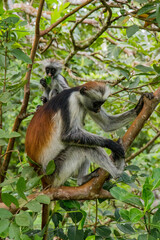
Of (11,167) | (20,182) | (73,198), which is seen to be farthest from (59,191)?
(11,167)

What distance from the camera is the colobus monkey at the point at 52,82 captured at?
466cm

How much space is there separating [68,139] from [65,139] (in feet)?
0.11

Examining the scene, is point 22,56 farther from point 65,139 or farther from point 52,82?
point 52,82

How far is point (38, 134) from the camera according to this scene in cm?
310

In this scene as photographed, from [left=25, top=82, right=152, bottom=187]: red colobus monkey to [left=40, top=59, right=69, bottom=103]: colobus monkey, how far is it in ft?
4.31

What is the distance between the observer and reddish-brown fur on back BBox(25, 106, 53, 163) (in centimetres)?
306

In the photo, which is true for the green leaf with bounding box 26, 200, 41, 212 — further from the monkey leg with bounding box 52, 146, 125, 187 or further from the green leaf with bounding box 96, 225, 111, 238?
the monkey leg with bounding box 52, 146, 125, 187

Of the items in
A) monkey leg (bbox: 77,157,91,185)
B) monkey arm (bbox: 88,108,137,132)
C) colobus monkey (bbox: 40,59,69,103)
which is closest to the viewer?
monkey leg (bbox: 77,157,91,185)

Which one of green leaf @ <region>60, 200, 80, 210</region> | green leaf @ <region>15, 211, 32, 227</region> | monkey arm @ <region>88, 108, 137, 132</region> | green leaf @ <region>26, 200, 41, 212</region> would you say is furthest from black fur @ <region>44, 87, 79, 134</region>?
green leaf @ <region>15, 211, 32, 227</region>

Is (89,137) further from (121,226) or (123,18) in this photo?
(123,18)

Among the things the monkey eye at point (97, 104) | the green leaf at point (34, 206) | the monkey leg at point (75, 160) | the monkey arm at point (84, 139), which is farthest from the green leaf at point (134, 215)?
the monkey eye at point (97, 104)

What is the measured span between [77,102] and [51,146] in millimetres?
631

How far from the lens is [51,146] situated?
124 inches

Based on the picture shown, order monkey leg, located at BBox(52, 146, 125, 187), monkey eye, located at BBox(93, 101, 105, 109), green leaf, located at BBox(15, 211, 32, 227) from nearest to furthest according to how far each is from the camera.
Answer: green leaf, located at BBox(15, 211, 32, 227) → monkey leg, located at BBox(52, 146, 125, 187) → monkey eye, located at BBox(93, 101, 105, 109)
